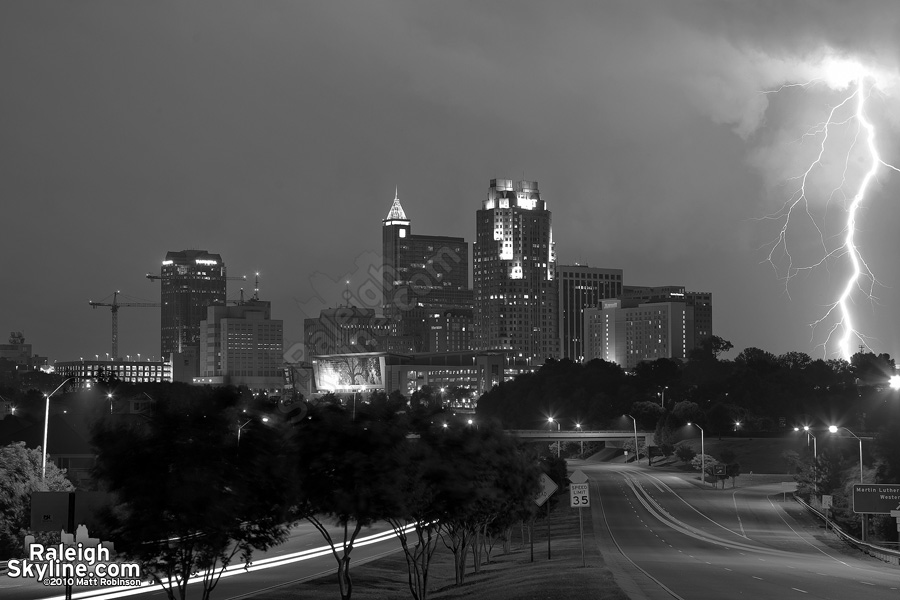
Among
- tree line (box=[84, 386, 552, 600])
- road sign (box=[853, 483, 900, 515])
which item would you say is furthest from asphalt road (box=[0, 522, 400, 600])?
road sign (box=[853, 483, 900, 515])

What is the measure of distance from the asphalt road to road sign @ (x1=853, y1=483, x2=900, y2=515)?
83.8ft

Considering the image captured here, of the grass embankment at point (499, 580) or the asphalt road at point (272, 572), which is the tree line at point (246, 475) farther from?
the asphalt road at point (272, 572)

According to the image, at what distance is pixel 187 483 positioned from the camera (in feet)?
88.8

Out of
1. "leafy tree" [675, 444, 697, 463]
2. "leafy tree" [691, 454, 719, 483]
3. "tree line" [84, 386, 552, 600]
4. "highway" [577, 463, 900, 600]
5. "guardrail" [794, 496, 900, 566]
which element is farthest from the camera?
"leafy tree" [675, 444, 697, 463]

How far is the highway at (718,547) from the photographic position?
1649 inches

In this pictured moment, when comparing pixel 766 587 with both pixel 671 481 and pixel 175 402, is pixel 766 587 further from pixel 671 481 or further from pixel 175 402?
pixel 671 481

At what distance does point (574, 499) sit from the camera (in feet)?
147

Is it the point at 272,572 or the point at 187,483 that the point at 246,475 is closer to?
the point at 187,483

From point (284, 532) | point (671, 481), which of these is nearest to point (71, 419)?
point (671, 481)

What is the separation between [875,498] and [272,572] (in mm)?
32786

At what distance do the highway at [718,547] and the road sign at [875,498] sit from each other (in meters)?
2.77

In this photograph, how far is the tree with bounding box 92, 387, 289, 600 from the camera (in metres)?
26.9

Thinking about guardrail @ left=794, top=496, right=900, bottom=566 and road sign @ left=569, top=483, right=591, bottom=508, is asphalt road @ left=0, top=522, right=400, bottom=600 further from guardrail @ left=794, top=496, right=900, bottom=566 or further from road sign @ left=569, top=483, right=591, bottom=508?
guardrail @ left=794, top=496, right=900, bottom=566

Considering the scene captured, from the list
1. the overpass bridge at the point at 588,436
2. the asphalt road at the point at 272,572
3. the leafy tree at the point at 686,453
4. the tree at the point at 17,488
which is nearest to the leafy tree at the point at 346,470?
the asphalt road at the point at 272,572
